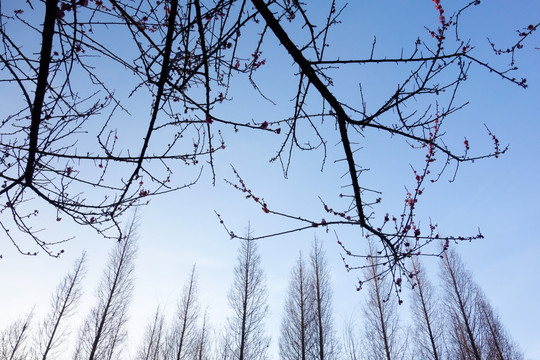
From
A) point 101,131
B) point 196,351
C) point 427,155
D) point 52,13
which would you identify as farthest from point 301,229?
point 196,351

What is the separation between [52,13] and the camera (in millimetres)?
1378

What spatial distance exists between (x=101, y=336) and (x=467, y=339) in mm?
15808

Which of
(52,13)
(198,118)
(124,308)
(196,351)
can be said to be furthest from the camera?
(196,351)

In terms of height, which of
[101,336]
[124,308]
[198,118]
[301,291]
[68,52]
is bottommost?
[198,118]

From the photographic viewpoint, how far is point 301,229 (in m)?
1.84

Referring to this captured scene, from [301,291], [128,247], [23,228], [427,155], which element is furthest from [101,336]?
[427,155]

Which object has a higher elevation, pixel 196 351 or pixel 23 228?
pixel 196 351

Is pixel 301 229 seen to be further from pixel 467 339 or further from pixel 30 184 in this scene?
pixel 467 339

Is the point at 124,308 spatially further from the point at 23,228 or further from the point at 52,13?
the point at 52,13

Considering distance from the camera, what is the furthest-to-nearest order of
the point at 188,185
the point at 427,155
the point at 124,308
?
the point at 124,308
the point at 427,155
the point at 188,185

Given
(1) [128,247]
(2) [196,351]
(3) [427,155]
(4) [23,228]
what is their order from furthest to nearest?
1. (2) [196,351]
2. (1) [128,247]
3. (4) [23,228]
4. (3) [427,155]

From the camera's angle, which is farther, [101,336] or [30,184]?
[101,336]

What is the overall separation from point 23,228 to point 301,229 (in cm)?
226

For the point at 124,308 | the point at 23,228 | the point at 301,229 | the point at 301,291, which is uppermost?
the point at 301,291
